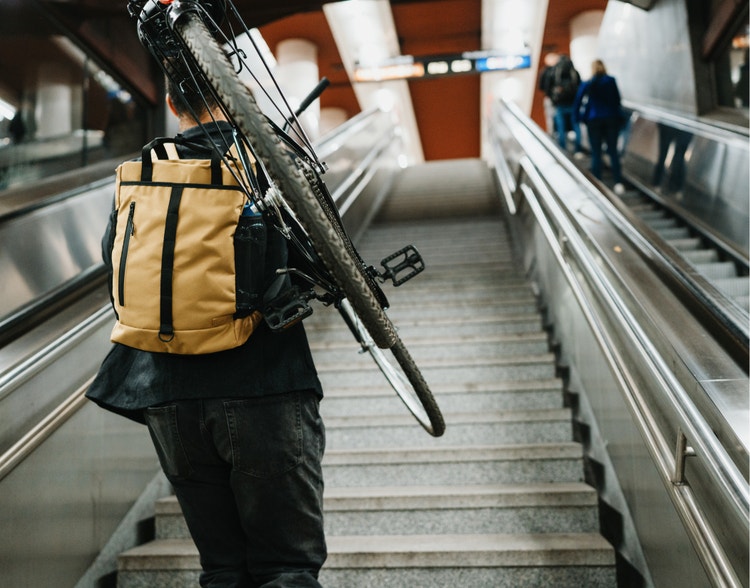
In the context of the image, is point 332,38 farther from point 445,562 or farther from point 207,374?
point 207,374

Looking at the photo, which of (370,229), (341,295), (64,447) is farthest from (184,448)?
(370,229)

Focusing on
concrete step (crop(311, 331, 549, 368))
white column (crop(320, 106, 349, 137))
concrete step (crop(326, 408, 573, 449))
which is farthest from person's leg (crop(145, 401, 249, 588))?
white column (crop(320, 106, 349, 137))

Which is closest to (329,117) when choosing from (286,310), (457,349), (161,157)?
(457,349)

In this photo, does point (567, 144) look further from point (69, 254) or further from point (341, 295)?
point (341, 295)

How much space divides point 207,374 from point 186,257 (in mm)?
262

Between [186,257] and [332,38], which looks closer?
[186,257]

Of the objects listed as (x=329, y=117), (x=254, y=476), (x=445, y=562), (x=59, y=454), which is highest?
(x=254, y=476)

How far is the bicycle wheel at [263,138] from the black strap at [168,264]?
25 centimetres

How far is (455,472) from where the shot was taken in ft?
9.00

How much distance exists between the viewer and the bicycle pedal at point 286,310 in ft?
3.99

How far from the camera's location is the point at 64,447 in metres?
2.27

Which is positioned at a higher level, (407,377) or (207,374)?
(207,374)

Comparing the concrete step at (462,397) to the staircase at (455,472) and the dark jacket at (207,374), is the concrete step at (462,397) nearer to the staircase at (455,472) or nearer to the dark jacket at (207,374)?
the staircase at (455,472)

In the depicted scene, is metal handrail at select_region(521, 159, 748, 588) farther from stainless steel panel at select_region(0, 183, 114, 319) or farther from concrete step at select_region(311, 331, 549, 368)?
stainless steel panel at select_region(0, 183, 114, 319)
